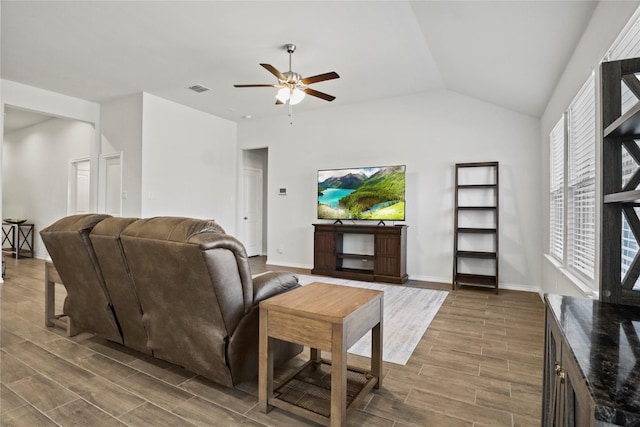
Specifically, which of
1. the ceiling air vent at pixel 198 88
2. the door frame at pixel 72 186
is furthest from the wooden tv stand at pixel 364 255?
the door frame at pixel 72 186

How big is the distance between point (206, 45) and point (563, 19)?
3.51 m

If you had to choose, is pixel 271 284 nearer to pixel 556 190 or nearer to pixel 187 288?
pixel 187 288

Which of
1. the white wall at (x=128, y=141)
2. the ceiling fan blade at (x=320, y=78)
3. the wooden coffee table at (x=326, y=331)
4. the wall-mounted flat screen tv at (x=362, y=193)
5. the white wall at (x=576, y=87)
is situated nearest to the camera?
the wooden coffee table at (x=326, y=331)

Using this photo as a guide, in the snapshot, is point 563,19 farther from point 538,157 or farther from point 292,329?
point 292,329

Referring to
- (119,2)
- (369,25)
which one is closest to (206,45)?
(119,2)

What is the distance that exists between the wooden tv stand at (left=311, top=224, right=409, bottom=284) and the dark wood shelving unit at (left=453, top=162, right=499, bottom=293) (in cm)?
79

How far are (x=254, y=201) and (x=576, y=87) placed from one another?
639cm

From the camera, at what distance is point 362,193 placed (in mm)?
5562

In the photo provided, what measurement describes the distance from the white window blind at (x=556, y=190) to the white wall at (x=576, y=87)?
126 millimetres

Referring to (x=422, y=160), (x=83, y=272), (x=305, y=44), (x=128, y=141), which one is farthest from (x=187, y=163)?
(x=422, y=160)

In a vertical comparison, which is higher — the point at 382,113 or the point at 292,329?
the point at 382,113

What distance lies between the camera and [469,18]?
9.45 feet

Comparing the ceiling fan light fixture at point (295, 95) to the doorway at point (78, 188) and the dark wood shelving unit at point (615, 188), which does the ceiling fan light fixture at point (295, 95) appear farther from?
the doorway at point (78, 188)

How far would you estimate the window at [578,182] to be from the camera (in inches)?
98.9
